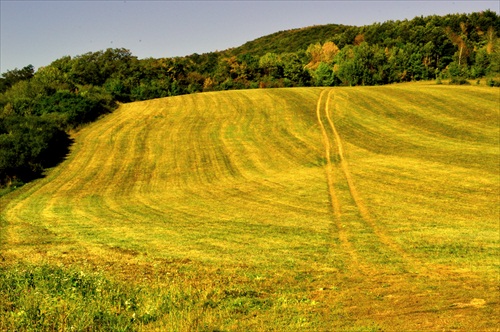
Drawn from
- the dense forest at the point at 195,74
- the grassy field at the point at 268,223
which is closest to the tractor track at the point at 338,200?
the grassy field at the point at 268,223

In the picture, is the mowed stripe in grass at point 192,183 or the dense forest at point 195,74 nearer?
the mowed stripe in grass at point 192,183

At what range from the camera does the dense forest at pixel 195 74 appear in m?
45.3

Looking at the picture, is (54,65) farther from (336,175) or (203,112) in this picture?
(336,175)

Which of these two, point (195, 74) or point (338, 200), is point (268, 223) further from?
point (195, 74)

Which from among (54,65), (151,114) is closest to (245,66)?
(54,65)

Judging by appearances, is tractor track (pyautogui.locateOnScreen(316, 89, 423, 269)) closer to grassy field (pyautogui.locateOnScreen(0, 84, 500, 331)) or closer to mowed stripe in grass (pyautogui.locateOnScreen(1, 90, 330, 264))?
grassy field (pyautogui.locateOnScreen(0, 84, 500, 331))

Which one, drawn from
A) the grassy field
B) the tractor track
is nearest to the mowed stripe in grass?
the grassy field

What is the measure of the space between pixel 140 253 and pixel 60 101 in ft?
154

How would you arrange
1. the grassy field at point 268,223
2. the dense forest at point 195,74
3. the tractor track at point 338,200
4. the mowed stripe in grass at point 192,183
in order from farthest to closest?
the dense forest at point 195,74 < the mowed stripe in grass at point 192,183 < the tractor track at point 338,200 < the grassy field at point 268,223

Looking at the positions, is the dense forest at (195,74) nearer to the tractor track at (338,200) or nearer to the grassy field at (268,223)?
the grassy field at (268,223)

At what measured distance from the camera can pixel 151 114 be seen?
5997 centimetres

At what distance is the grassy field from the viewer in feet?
33.7

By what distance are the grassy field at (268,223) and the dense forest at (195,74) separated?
4.10m

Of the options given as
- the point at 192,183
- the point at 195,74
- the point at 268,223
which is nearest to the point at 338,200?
the point at 268,223
